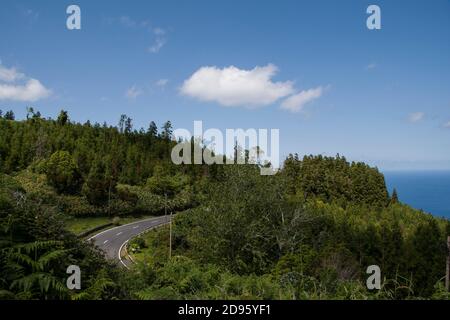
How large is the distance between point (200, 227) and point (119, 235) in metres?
18.5

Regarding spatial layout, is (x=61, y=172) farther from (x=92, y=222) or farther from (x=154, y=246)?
(x=154, y=246)

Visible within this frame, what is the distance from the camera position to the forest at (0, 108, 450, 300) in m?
5.32

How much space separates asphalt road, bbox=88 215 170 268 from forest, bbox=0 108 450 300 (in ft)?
6.93

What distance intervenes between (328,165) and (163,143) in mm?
37089

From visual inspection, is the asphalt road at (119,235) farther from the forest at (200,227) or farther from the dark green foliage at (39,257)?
the dark green foliage at (39,257)

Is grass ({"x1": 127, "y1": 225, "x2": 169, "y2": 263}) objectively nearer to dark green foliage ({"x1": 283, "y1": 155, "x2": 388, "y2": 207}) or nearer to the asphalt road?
the asphalt road

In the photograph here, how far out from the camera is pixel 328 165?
58.2 metres

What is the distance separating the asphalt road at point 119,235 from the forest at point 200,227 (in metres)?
2.11

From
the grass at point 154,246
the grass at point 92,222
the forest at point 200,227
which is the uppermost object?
the forest at point 200,227

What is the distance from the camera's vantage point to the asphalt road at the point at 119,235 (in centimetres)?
3221

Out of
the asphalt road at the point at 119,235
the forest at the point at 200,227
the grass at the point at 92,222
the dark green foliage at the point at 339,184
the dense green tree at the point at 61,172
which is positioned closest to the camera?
the forest at the point at 200,227

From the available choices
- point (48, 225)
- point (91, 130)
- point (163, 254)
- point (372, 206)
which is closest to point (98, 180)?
point (163, 254)

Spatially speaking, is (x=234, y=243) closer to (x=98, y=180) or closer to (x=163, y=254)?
(x=163, y=254)

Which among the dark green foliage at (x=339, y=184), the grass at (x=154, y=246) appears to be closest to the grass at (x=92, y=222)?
the grass at (x=154, y=246)
